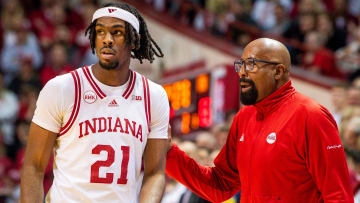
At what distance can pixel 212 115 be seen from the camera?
9.72 meters

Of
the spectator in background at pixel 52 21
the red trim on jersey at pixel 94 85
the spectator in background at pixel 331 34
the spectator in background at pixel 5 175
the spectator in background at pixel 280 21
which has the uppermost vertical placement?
the spectator in background at pixel 52 21

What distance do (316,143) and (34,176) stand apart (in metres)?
1.71

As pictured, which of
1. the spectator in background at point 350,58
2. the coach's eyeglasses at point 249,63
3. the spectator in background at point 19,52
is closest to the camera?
the coach's eyeglasses at point 249,63

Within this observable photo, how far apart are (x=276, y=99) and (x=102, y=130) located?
3.90 ft

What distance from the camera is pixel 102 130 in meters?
4.00

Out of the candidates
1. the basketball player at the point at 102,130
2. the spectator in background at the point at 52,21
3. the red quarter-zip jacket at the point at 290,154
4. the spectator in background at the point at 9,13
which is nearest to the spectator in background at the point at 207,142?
the red quarter-zip jacket at the point at 290,154

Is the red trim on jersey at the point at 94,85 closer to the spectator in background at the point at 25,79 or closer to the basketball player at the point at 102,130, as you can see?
the basketball player at the point at 102,130

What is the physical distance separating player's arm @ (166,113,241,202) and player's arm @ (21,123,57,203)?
3.49 ft

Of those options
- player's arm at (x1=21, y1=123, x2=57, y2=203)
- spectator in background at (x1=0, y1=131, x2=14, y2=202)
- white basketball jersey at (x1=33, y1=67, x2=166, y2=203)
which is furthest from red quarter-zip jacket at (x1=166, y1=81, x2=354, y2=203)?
spectator in background at (x1=0, y1=131, x2=14, y2=202)

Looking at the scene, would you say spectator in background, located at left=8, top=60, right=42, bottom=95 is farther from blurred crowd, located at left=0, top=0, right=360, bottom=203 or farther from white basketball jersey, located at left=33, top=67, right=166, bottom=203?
white basketball jersey, located at left=33, top=67, right=166, bottom=203

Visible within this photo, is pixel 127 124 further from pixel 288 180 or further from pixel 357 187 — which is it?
pixel 357 187

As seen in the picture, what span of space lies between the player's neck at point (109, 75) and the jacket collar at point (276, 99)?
0.95m

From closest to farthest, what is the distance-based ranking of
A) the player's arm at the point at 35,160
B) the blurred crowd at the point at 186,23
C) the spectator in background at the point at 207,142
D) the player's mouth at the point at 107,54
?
the player's arm at the point at 35,160 → the player's mouth at the point at 107,54 → the spectator in background at the point at 207,142 → the blurred crowd at the point at 186,23

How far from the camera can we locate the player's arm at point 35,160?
3.91 metres
